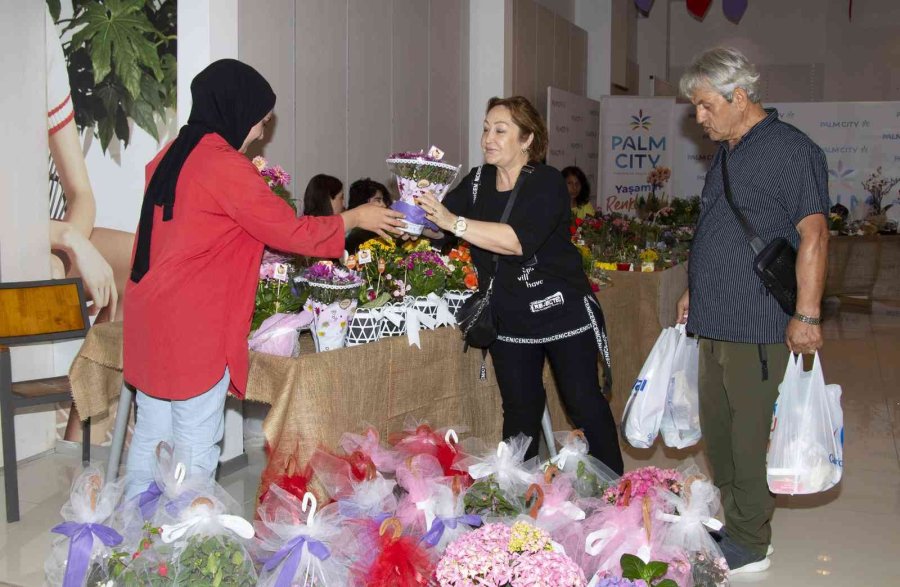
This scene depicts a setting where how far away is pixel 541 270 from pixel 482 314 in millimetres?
230

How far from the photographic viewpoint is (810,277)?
2438 millimetres

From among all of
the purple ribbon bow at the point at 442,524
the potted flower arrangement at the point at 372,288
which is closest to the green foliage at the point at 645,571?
the purple ribbon bow at the point at 442,524

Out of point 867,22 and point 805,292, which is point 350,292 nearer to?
point 805,292

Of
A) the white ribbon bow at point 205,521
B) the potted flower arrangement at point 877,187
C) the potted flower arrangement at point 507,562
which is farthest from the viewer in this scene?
the potted flower arrangement at point 877,187

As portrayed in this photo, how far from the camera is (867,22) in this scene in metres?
13.1

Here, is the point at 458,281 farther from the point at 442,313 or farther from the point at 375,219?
the point at 375,219

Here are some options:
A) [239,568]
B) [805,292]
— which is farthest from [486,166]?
[239,568]

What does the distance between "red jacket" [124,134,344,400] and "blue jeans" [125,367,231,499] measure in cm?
6

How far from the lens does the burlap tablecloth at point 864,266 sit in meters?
9.00

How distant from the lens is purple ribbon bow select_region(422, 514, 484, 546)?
1.97 meters

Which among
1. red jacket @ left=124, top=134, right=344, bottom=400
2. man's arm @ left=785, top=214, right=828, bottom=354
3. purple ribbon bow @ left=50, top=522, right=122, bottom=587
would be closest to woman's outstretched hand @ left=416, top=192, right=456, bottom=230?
red jacket @ left=124, top=134, right=344, bottom=400

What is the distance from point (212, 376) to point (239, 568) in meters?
0.63

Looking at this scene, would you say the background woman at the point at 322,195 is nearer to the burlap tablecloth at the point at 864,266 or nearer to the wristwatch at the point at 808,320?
the wristwatch at the point at 808,320

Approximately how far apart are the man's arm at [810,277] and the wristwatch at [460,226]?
92cm
